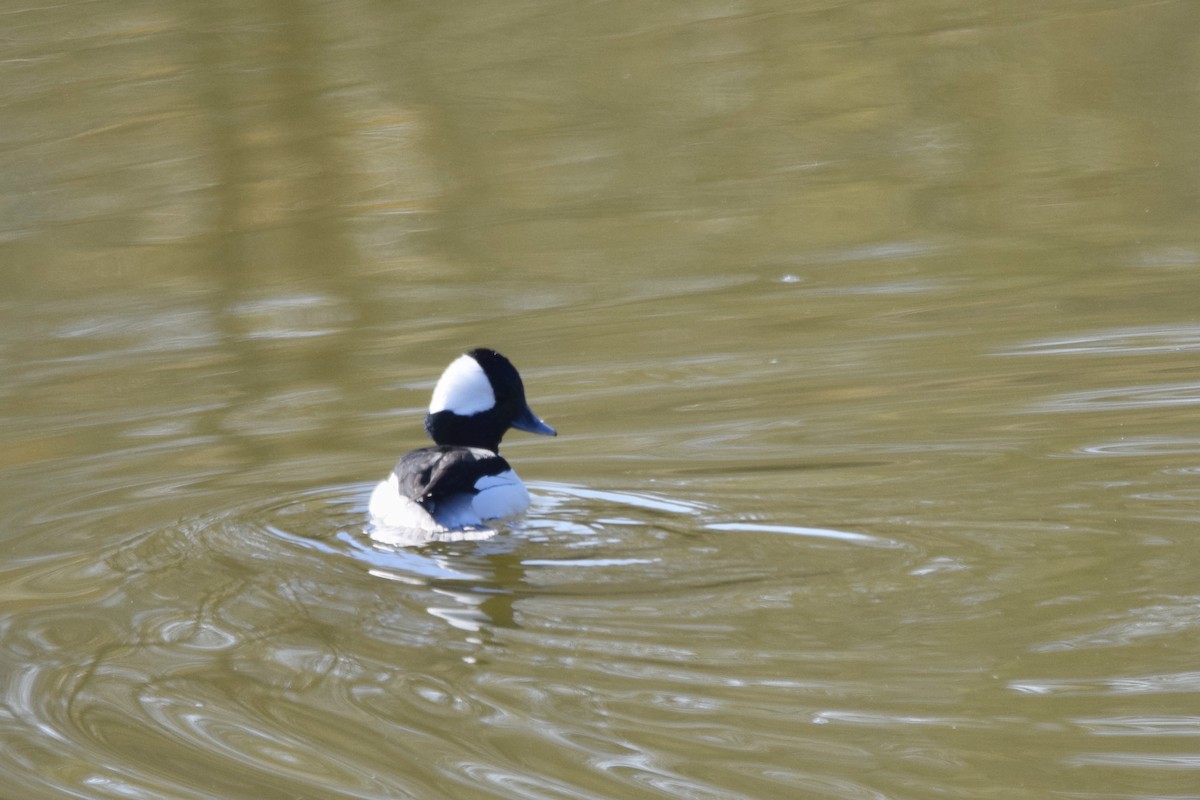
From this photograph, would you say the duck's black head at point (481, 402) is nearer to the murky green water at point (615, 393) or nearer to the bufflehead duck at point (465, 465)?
the bufflehead duck at point (465, 465)

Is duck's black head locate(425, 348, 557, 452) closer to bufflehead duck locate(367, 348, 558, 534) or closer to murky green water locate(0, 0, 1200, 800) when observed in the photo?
bufflehead duck locate(367, 348, 558, 534)

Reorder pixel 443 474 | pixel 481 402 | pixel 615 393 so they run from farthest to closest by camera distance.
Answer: pixel 615 393 < pixel 481 402 < pixel 443 474

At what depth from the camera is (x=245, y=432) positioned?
25.1ft

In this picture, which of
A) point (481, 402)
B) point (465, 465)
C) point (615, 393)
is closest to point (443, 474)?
point (465, 465)

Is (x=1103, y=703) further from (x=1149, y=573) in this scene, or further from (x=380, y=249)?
(x=380, y=249)

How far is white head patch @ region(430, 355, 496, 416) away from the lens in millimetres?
6781

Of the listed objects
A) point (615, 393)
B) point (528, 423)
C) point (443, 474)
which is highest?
point (615, 393)

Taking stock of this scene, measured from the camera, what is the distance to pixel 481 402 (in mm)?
6789

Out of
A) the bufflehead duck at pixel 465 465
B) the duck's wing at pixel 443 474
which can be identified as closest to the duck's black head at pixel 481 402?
the bufflehead duck at pixel 465 465

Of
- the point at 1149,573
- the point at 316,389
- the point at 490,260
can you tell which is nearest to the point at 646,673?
the point at 1149,573

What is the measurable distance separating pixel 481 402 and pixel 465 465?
0.72 metres

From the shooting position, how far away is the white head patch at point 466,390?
22.2 feet

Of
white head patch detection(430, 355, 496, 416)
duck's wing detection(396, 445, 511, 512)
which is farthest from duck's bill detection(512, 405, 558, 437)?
duck's wing detection(396, 445, 511, 512)

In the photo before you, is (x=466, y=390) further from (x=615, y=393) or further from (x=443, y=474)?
(x=615, y=393)
